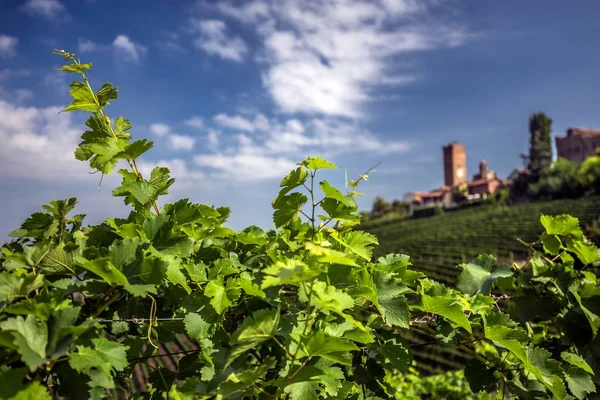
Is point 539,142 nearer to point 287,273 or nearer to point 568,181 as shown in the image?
point 568,181

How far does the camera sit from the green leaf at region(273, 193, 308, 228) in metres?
1.48

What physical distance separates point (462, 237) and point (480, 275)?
103 feet

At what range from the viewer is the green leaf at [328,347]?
1.06 meters

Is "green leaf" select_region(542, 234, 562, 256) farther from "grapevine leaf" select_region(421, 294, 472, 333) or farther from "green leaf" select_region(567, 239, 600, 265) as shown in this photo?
"grapevine leaf" select_region(421, 294, 472, 333)

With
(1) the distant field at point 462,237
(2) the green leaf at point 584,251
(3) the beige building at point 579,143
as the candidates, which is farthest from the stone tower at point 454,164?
(2) the green leaf at point 584,251

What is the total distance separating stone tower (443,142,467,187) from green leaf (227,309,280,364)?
8193cm

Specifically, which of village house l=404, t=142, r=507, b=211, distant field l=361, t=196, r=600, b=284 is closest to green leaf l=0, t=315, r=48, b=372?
distant field l=361, t=196, r=600, b=284

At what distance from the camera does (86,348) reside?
1.05 m

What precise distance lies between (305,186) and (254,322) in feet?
1.61

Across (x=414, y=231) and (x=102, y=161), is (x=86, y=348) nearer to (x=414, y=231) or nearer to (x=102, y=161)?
(x=102, y=161)

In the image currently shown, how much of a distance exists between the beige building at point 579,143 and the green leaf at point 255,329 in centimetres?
6834

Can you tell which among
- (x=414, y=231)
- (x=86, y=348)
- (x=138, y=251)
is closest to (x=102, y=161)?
(x=138, y=251)

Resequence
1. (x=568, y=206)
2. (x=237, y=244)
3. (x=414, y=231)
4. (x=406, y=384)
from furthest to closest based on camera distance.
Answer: (x=414, y=231) → (x=568, y=206) → (x=406, y=384) → (x=237, y=244)

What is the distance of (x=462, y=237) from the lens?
32.1 metres
